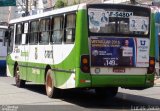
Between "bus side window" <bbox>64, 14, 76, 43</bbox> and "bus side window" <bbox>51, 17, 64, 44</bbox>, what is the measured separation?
47 cm

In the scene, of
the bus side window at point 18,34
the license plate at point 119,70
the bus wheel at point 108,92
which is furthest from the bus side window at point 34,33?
the license plate at point 119,70

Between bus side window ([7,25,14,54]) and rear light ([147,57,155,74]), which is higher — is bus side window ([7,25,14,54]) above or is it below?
above

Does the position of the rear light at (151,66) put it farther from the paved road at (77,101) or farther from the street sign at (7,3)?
the street sign at (7,3)

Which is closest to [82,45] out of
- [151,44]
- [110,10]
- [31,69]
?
[110,10]

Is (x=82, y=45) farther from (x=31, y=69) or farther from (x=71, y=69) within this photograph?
(x=31, y=69)

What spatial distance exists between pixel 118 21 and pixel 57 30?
2.33m

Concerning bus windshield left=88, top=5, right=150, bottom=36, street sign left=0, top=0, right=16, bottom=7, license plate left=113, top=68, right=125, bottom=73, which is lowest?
license plate left=113, top=68, right=125, bottom=73

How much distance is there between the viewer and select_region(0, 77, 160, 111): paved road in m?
13.3

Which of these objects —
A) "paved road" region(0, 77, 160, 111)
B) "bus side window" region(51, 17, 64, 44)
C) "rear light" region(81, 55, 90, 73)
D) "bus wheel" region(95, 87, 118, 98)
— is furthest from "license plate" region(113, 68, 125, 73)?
"bus wheel" region(95, 87, 118, 98)

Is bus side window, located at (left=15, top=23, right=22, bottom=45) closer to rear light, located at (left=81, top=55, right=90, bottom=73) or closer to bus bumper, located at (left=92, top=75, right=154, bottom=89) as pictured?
rear light, located at (left=81, top=55, right=90, bottom=73)

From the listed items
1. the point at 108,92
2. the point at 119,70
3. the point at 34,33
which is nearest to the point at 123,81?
the point at 119,70

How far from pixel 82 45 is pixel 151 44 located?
7.45ft

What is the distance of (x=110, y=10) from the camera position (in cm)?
1373

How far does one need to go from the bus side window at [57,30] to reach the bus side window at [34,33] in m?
1.92
